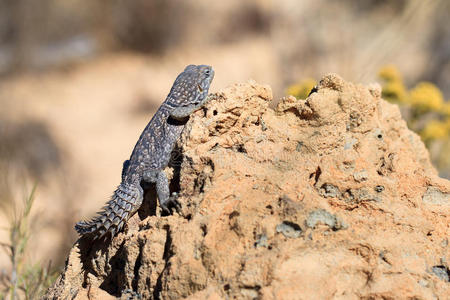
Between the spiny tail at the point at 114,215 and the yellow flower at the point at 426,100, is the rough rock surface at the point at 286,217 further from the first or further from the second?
the yellow flower at the point at 426,100

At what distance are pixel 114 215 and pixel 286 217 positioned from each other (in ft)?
3.98

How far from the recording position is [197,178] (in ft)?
→ 9.01

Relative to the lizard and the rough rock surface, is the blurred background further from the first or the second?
the rough rock surface

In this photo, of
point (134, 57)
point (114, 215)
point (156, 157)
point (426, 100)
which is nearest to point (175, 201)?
point (114, 215)

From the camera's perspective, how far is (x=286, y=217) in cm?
240

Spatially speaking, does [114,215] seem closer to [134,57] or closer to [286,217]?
[286,217]

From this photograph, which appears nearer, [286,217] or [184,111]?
[286,217]

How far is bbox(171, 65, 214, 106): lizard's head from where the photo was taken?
3658 mm

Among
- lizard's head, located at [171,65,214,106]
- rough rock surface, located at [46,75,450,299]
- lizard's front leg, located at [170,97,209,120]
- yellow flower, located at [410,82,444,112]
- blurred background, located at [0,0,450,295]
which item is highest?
blurred background, located at [0,0,450,295]

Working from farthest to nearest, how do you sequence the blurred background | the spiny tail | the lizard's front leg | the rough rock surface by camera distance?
the blurred background, the lizard's front leg, the spiny tail, the rough rock surface

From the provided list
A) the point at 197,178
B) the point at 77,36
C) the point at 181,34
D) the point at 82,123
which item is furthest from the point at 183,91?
the point at 77,36

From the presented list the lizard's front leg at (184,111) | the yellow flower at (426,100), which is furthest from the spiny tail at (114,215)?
the yellow flower at (426,100)

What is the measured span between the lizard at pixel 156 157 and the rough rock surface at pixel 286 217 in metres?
0.10

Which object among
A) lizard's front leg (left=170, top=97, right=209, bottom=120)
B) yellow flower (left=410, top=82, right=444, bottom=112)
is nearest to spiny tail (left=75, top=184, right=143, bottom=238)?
lizard's front leg (left=170, top=97, right=209, bottom=120)
